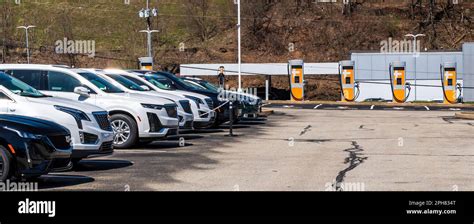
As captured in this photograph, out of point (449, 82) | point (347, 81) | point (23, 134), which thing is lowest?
point (23, 134)

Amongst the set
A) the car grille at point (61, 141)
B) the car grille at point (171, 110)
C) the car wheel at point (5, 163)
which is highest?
the car grille at point (171, 110)

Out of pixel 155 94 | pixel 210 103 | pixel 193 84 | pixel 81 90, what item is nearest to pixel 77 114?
pixel 81 90

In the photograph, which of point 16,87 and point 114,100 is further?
point 114,100

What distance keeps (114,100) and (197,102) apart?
5.02 metres

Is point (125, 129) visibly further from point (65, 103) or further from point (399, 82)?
point (399, 82)

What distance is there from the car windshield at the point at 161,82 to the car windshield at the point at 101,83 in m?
4.70

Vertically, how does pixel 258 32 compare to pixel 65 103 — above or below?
above

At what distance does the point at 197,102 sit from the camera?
2273cm

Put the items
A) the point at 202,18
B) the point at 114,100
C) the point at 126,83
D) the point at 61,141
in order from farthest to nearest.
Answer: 1. the point at 202,18
2. the point at 126,83
3. the point at 114,100
4. the point at 61,141

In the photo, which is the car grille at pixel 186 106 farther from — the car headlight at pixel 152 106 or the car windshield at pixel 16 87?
the car windshield at pixel 16 87

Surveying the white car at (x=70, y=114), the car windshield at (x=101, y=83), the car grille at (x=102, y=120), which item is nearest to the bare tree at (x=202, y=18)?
the car windshield at (x=101, y=83)

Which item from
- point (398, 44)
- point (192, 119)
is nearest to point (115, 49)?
point (398, 44)

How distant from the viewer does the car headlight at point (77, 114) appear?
14398mm
